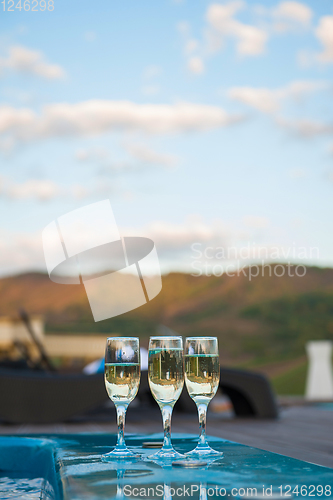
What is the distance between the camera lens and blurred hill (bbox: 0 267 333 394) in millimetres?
31078

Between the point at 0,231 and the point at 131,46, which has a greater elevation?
the point at 131,46

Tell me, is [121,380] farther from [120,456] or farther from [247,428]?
[247,428]

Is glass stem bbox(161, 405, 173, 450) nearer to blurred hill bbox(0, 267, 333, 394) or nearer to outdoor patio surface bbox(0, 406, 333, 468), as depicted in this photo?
outdoor patio surface bbox(0, 406, 333, 468)

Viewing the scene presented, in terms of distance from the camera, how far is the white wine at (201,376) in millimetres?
945

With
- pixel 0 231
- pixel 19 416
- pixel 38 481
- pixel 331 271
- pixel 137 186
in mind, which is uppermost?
pixel 137 186

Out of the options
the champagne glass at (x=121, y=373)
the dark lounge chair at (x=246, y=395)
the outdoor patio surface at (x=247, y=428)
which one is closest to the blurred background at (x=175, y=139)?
the dark lounge chair at (x=246, y=395)

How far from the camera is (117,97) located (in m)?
23.2

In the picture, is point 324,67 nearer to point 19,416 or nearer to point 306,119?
point 306,119

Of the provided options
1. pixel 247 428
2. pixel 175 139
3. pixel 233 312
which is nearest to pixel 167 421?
pixel 247 428

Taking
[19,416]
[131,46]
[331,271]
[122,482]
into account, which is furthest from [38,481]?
[331,271]

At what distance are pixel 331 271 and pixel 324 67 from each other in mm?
12942

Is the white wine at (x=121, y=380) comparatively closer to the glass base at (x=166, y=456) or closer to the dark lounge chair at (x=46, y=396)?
the glass base at (x=166, y=456)

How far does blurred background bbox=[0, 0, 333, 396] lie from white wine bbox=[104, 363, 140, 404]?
59.2 feet

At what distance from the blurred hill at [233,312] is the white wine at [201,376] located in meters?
29.9
